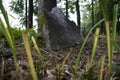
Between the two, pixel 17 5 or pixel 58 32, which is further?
pixel 17 5

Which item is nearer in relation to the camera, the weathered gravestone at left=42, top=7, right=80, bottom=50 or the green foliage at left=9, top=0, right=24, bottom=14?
the weathered gravestone at left=42, top=7, right=80, bottom=50

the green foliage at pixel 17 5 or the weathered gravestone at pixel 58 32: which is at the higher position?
the weathered gravestone at pixel 58 32

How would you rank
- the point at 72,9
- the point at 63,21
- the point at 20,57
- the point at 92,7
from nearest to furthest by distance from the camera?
1. the point at 20,57
2. the point at 63,21
3. the point at 92,7
4. the point at 72,9

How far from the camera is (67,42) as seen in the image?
163 inches

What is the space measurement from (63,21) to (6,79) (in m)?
3.06

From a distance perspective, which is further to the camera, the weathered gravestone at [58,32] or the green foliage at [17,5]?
the green foliage at [17,5]

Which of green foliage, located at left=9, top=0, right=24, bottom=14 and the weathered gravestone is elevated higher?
the weathered gravestone

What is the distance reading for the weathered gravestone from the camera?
3.95m

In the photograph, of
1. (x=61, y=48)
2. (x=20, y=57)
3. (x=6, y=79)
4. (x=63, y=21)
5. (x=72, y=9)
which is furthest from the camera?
(x=72, y=9)

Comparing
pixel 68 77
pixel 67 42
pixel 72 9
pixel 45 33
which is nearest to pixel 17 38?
pixel 45 33

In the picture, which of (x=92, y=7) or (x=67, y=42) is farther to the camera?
(x=92, y=7)

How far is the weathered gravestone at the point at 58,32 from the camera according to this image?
3947mm

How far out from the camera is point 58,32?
4.25m

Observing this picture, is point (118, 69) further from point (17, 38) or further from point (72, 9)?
point (72, 9)
